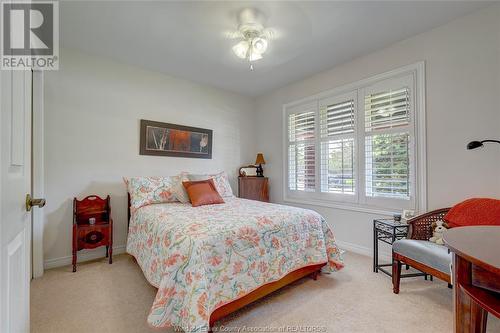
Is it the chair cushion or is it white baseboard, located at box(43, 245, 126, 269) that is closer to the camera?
the chair cushion

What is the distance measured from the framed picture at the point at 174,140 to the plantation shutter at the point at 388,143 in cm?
242

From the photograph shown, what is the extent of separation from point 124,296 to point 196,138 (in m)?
2.35

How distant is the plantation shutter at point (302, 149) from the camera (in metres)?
3.63

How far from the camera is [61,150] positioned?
8.80ft

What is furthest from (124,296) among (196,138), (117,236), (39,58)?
(39,58)

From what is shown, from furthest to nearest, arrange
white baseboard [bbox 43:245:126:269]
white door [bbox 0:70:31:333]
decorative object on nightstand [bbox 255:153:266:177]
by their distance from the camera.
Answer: decorative object on nightstand [bbox 255:153:266:177], white baseboard [bbox 43:245:126:269], white door [bbox 0:70:31:333]

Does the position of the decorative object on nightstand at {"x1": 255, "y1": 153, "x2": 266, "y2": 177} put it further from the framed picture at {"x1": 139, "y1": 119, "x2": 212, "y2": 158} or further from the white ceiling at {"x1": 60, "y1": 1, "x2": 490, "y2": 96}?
the white ceiling at {"x1": 60, "y1": 1, "x2": 490, "y2": 96}

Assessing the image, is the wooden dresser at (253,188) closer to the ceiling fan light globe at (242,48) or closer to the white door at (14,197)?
the ceiling fan light globe at (242,48)

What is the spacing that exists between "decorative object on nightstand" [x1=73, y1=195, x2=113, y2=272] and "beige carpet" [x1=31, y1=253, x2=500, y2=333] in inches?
12.5

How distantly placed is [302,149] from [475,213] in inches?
88.2

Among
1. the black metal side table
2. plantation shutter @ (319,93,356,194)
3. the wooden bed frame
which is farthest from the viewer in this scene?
plantation shutter @ (319,93,356,194)

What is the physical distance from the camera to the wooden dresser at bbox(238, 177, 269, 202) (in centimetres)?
→ 405

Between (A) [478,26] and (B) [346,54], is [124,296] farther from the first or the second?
(A) [478,26]

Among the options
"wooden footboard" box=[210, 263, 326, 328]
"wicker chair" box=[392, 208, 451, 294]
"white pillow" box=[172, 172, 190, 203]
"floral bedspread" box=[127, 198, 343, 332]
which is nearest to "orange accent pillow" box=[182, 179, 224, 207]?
"white pillow" box=[172, 172, 190, 203]
